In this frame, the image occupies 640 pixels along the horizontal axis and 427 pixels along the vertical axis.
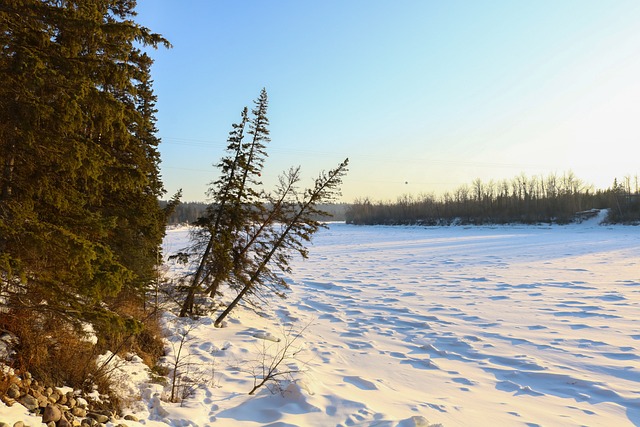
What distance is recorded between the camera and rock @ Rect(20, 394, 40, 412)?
414 cm

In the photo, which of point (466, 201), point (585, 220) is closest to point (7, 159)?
point (585, 220)

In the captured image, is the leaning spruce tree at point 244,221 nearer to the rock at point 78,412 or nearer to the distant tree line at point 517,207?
the rock at point 78,412

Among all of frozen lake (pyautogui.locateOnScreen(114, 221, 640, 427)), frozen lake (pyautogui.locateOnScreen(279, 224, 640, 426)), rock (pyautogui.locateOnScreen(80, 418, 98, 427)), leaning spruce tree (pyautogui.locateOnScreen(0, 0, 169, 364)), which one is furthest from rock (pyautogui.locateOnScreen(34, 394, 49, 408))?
frozen lake (pyautogui.locateOnScreen(279, 224, 640, 426))

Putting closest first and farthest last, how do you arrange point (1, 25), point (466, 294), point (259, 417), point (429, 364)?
point (1, 25) → point (259, 417) → point (429, 364) → point (466, 294)

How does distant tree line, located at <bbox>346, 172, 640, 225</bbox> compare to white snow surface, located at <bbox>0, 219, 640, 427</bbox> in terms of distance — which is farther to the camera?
distant tree line, located at <bbox>346, 172, 640, 225</bbox>

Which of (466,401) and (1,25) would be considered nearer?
(1,25)

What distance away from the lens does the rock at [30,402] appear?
414cm

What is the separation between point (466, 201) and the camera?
8244cm

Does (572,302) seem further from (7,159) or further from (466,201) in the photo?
(466,201)

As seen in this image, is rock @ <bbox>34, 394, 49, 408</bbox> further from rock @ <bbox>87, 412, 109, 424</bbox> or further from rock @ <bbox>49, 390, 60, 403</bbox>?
rock @ <bbox>87, 412, 109, 424</bbox>

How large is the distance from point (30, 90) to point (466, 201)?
84362 mm

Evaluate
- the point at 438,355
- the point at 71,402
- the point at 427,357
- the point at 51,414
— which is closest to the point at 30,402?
the point at 51,414

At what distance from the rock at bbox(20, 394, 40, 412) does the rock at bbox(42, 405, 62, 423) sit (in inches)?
5.4

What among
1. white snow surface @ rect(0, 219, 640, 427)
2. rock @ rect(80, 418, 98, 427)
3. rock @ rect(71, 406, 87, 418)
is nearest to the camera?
rock @ rect(80, 418, 98, 427)
